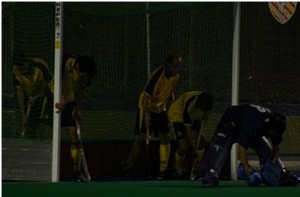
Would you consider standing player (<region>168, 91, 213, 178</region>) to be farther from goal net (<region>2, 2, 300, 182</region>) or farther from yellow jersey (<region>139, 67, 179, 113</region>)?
goal net (<region>2, 2, 300, 182</region>)

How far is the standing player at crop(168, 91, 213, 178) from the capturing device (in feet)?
38.3

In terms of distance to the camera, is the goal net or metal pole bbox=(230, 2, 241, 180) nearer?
the goal net

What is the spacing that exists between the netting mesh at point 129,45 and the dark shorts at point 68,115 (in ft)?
3.69

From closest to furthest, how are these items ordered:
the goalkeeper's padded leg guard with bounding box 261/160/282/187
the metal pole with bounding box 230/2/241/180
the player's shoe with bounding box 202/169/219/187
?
the player's shoe with bounding box 202/169/219/187
the goalkeeper's padded leg guard with bounding box 261/160/282/187
the metal pole with bounding box 230/2/241/180

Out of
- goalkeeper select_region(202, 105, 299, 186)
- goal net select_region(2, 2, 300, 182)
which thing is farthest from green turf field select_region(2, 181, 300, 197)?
goal net select_region(2, 2, 300, 182)

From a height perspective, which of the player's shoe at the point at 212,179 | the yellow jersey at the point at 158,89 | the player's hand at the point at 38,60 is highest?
the player's hand at the point at 38,60

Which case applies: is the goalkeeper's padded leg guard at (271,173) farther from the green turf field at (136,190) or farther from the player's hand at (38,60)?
the player's hand at (38,60)

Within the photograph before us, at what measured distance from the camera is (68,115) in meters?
10.7

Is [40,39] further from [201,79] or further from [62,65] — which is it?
[201,79]

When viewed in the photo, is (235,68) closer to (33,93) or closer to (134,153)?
(134,153)

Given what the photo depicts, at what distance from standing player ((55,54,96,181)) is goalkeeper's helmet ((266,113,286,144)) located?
7.35 feet

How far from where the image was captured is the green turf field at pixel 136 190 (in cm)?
851

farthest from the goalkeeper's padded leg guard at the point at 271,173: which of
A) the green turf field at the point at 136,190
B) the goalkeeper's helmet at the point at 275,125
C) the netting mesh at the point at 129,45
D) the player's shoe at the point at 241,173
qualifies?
the netting mesh at the point at 129,45

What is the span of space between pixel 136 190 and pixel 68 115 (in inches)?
76.0
